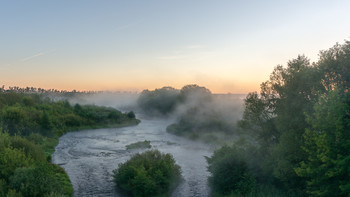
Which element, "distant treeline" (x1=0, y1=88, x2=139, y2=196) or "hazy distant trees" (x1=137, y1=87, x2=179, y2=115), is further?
"hazy distant trees" (x1=137, y1=87, x2=179, y2=115)

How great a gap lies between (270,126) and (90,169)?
80.5ft

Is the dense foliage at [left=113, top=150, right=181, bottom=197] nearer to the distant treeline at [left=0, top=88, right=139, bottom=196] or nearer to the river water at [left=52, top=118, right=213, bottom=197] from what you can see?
the river water at [left=52, top=118, right=213, bottom=197]

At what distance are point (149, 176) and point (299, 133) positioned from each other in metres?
15.3

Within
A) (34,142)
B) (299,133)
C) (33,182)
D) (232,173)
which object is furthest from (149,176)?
(34,142)

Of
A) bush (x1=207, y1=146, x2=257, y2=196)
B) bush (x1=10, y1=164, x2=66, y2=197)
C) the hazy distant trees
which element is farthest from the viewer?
the hazy distant trees

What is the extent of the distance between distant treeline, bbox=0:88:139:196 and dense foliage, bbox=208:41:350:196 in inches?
649

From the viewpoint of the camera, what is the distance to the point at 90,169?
3634 cm

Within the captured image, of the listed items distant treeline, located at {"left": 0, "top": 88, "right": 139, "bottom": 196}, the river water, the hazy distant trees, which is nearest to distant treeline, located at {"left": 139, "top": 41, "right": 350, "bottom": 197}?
the river water

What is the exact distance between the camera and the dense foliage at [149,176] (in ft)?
88.3

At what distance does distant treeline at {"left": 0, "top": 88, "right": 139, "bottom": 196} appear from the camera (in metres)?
21.6

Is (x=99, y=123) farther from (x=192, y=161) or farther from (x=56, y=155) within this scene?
(x=192, y=161)

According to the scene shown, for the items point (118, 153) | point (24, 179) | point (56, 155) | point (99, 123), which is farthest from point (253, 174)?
point (99, 123)

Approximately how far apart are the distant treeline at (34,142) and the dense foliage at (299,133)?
1649 cm

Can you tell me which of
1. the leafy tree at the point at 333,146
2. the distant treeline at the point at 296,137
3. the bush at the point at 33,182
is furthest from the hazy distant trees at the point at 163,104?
the leafy tree at the point at 333,146
